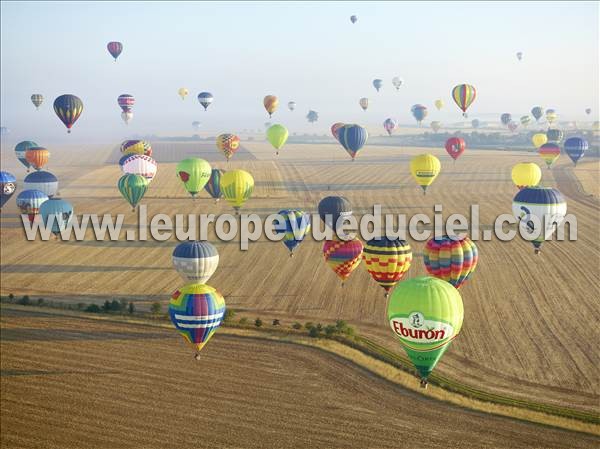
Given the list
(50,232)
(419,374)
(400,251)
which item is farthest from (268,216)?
(419,374)

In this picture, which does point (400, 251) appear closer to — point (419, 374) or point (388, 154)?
point (419, 374)

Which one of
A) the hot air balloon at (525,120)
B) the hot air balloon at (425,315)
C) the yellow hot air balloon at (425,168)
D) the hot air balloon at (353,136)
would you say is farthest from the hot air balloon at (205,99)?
the hot air balloon at (525,120)

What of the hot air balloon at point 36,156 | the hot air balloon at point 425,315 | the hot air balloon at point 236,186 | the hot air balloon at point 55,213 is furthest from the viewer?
the hot air balloon at point 36,156

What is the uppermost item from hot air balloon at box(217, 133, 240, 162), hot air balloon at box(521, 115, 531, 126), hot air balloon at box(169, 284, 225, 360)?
hot air balloon at box(521, 115, 531, 126)

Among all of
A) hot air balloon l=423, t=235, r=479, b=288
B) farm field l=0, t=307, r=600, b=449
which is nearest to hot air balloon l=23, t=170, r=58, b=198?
farm field l=0, t=307, r=600, b=449

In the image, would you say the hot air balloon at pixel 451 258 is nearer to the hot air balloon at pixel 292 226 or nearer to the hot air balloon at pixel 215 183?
the hot air balloon at pixel 292 226

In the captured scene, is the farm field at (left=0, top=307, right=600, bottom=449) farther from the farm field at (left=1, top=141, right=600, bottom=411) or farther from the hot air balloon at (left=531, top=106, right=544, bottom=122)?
the hot air balloon at (left=531, top=106, right=544, bottom=122)

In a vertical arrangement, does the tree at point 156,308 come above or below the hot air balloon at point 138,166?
below
